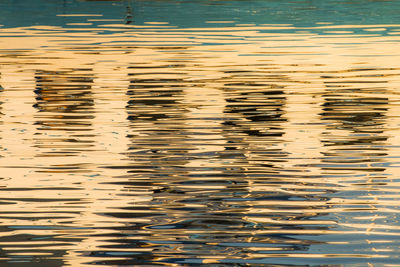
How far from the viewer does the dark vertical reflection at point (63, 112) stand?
9.88 metres

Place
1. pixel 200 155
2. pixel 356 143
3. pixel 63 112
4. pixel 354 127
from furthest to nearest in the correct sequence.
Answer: pixel 63 112, pixel 354 127, pixel 356 143, pixel 200 155

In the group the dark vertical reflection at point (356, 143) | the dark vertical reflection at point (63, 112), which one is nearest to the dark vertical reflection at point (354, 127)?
the dark vertical reflection at point (356, 143)

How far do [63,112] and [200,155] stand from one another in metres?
3.47

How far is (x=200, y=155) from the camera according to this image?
9.23 meters

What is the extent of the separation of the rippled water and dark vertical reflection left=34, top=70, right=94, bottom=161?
0.09ft

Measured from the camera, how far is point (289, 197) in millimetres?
7504

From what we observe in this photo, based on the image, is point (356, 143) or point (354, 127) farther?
point (354, 127)

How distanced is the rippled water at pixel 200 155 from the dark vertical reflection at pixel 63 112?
3cm

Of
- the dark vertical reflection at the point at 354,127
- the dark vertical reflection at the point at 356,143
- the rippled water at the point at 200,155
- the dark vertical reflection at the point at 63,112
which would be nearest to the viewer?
the rippled water at the point at 200,155

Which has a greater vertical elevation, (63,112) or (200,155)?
(200,155)

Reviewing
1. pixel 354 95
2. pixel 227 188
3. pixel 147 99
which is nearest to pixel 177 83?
pixel 147 99

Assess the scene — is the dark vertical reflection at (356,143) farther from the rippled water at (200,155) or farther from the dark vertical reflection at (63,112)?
the dark vertical reflection at (63,112)

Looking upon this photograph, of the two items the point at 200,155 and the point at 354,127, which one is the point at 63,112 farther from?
the point at 354,127

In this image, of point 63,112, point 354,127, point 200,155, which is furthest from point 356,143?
point 63,112
